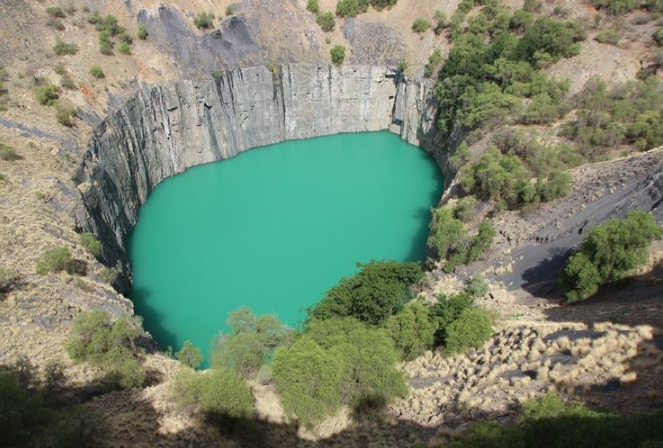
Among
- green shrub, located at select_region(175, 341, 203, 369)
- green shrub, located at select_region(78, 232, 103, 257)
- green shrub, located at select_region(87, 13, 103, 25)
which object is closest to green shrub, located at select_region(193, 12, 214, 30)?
green shrub, located at select_region(87, 13, 103, 25)

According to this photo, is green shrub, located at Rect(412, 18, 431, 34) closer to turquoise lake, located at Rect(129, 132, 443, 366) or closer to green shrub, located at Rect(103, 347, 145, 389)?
turquoise lake, located at Rect(129, 132, 443, 366)

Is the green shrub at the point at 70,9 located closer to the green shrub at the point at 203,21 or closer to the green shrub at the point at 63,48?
the green shrub at the point at 63,48

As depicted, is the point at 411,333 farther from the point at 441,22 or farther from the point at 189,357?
the point at 441,22

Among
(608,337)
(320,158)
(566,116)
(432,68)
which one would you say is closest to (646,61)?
(566,116)

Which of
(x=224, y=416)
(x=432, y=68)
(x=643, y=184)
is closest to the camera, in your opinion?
(x=224, y=416)

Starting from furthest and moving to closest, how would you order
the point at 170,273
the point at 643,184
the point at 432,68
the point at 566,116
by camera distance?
the point at 432,68
the point at 566,116
the point at 170,273
the point at 643,184

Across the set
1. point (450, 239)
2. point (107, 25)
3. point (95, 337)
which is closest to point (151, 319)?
point (95, 337)

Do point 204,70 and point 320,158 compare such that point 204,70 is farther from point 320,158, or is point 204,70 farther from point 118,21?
point 320,158
